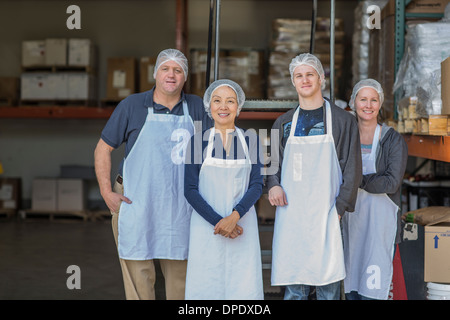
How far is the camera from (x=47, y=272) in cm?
606

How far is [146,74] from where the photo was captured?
9180 mm

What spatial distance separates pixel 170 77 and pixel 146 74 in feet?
20.3

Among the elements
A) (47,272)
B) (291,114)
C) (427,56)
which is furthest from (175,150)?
(47,272)

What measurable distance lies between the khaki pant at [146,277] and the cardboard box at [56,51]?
6.61m

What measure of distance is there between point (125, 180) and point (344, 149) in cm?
130

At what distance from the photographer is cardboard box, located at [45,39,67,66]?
9.29 m

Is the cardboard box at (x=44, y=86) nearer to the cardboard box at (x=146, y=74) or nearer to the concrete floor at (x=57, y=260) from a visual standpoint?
the cardboard box at (x=146, y=74)

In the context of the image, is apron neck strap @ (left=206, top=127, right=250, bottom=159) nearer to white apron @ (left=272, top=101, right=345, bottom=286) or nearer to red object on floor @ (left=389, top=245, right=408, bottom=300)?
white apron @ (left=272, top=101, right=345, bottom=286)

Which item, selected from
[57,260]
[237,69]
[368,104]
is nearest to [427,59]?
[368,104]

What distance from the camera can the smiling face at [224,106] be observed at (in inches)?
118

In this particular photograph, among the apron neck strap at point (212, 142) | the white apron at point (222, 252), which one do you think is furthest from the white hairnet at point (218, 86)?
the white apron at point (222, 252)

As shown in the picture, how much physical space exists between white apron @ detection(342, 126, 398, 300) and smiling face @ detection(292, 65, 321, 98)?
72cm

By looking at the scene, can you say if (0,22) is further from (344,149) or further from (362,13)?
(344,149)

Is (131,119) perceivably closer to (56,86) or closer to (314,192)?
(314,192)
